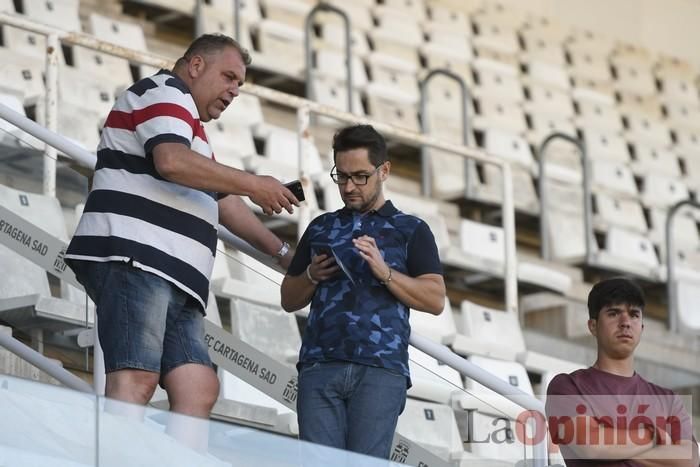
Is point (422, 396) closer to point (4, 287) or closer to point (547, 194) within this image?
point (4, 287)

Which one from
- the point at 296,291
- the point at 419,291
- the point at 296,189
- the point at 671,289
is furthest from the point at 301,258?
the point at 671,289

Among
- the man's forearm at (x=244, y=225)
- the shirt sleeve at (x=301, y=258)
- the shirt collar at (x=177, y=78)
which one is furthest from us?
the man's forearm at (x=244, y=225)

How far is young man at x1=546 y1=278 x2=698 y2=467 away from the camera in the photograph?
11.5 feet

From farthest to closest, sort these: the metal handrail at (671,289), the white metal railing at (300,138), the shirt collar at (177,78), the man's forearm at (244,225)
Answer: the metal handrail at (671,289) → the white metal railing at (300,138) → the man's forearm at (244,225) → the shirt collar at (177,78)

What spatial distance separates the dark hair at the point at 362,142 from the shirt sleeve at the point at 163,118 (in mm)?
327

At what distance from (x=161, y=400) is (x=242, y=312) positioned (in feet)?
1.70

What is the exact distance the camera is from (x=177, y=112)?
11.6 ft

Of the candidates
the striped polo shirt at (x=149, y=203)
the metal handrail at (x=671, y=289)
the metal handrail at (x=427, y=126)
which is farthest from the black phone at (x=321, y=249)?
the metal handrail at (x=671, y=289)

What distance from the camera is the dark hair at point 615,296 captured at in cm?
368

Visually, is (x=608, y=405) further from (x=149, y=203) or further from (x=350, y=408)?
(x=149, y=203)

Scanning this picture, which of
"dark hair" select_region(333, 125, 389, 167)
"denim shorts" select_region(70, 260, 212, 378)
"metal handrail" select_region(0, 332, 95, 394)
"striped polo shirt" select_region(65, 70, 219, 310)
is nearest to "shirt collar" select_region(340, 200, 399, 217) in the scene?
"dark hair" select_region(333, 125, 389, 167)

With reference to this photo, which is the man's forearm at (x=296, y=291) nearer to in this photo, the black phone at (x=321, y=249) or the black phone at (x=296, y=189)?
the black phone at (x=321, y=249)

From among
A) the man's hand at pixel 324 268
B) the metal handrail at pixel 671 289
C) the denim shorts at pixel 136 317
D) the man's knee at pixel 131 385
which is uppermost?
the metal handrail at pixel 671 289

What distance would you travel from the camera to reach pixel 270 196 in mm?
3527
